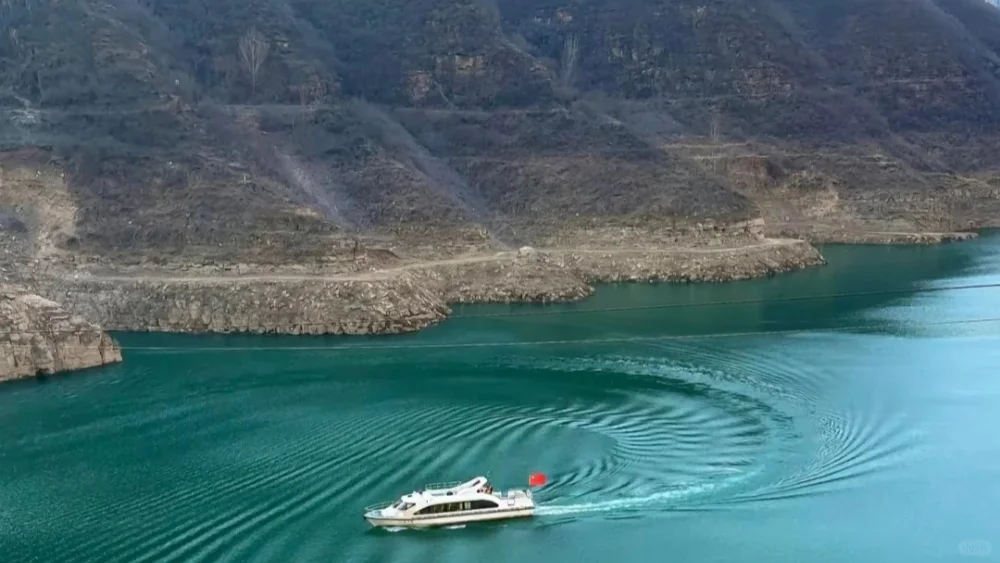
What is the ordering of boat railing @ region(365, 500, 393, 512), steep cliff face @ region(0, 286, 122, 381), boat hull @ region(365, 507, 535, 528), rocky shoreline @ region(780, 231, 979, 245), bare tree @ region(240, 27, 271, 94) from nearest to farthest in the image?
boat hull @ region(365, 507, 535, 528)
boat railing @ region(365, 500, 393, 512)
steep cliff face @ region(0, 286, 122, 381)
bare tree @ region(240, 27, 271, 94)
rocky shoreline @ region(780, 231, 979, 245)

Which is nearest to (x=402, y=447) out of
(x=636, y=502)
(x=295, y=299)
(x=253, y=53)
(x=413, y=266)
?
(x=636, y=502)

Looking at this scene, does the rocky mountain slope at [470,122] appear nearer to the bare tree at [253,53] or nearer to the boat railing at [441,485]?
the bare tree at [253,53]

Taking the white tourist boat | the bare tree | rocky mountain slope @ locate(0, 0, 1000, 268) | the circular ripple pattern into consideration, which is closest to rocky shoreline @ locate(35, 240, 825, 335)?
rocky mountain slope @ locate(0, 0, 1000, 268)

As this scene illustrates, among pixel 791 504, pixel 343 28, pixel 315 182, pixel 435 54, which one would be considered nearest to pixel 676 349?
pixel 791 504

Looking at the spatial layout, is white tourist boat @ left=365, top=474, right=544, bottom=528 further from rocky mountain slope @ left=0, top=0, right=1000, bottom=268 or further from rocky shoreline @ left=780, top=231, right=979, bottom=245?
rocky shoreline @ left=780, top=231, right=979, bottom=245

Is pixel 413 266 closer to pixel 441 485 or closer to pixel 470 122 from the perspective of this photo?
pixel 470 122
